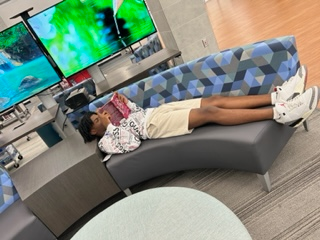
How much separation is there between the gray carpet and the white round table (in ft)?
1.68

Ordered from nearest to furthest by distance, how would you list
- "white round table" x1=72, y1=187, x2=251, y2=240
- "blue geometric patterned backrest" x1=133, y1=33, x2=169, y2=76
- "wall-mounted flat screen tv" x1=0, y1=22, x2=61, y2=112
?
1. "white round table" x1=72, y1=187, x2=251, y2=240
2. "wall-mounted flat screen tv" x1=0, y1=22, x2=61, y2=112
3. "blue geometric patterned backrest" x1=133, y1=33, x2=169, y2=76

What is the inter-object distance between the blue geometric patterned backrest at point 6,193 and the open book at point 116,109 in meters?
0.94

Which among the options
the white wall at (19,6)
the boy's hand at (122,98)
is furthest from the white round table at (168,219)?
the white wall at (19,6)

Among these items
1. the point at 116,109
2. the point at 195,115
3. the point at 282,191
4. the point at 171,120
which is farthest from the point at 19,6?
the point at 282,191

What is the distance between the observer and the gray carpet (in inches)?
56.4

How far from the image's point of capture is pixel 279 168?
5.86ft

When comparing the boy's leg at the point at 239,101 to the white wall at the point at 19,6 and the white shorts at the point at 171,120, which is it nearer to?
the white shorts at the point at 171,120

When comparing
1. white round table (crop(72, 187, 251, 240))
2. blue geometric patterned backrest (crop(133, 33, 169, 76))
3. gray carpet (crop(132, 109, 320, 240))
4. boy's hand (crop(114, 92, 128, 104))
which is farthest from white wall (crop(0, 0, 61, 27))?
white round table (crop(72, 187, 251, 240))

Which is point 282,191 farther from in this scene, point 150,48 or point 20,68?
point 150,48

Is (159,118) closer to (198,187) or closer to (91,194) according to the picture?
(198,187)

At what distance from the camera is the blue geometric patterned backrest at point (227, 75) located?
1.75 meters

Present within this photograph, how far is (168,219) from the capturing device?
1.19 meters

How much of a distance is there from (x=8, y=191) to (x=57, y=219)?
511 mm

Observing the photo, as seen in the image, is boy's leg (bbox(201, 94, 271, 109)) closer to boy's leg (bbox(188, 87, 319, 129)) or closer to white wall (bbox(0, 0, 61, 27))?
boy's leg (bbox(188, 87, 319, 129))
